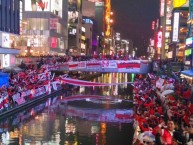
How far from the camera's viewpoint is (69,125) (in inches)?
1325

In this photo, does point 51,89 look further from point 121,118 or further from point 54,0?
point 54,0

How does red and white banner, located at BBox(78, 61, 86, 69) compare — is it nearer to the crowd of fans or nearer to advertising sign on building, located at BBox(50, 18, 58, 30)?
the crowd of fans

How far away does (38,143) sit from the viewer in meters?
26.2

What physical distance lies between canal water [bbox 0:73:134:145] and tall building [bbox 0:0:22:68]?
32674mm

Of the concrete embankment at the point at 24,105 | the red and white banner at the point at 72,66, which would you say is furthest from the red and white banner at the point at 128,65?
the concrete embankment at the point at 24,105

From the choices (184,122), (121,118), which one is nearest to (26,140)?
(184,122)

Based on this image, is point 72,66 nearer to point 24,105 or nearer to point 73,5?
point 24,105

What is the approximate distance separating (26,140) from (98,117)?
12.8m

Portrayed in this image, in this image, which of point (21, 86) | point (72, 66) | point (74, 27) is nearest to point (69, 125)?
point (21, 86)

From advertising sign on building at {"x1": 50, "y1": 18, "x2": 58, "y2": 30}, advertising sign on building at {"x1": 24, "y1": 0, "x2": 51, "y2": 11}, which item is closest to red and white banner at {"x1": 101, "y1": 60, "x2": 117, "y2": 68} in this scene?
advertising sign on building at {"x1": 50, "y1": 18, "x2": 58, "y2": 30}

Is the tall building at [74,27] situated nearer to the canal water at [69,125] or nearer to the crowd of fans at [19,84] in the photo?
the crowd of fans at [19,84]

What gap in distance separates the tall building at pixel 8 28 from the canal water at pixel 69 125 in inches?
1286

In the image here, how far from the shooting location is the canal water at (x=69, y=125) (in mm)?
27641

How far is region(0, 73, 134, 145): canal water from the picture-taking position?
90.7 feet
